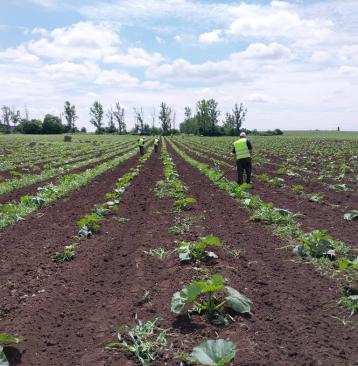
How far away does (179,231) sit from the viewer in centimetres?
888

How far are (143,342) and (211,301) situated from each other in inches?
38.7

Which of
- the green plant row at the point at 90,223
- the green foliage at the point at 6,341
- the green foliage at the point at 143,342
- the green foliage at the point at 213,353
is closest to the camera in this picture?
the green foliage at the point at 213,353

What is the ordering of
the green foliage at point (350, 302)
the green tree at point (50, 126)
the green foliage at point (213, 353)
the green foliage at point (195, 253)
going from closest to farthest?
the green foliage at point (213, 353) < the green foliage at point (350, 302) < the green foliage at point (195, 253) < the green tree at point (50, 126)

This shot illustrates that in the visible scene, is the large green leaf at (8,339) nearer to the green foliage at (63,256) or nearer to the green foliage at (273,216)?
the green foliage at (63,256)

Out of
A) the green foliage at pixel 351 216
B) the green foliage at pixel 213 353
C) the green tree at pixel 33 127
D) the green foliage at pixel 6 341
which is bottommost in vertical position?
the green foliage at pixel 351 216

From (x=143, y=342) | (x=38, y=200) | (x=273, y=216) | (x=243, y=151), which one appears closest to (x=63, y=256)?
(x=143, y=342)

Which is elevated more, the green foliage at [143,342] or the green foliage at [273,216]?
the green foliage at [273,216]

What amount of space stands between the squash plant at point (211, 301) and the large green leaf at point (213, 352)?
106cm

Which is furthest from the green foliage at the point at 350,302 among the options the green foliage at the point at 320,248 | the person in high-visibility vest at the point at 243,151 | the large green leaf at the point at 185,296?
the person in high-visibility vest at the point at 243,151

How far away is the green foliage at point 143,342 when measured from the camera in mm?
4188

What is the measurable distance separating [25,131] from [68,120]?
1011 inches

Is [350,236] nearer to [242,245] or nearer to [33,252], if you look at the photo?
[242,245]

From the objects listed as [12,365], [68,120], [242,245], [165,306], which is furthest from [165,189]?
[68,120]

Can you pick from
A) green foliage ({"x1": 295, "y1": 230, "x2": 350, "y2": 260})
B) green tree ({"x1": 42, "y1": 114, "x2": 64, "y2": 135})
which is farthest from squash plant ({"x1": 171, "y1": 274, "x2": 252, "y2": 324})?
green tree ({"x1": 42, "y1": 114, "x2": 64, "y2": 135})
